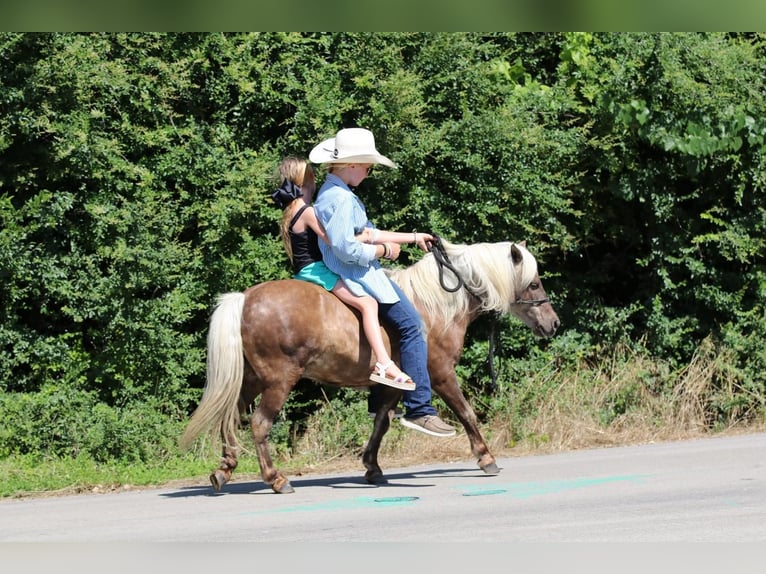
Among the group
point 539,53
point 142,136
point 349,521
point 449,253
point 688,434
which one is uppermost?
point 539,53

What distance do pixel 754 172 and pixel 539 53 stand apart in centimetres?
330

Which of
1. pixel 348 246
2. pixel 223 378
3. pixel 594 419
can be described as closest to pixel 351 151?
pixel 348 246

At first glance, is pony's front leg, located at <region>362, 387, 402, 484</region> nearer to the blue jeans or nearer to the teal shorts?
the blue jeans

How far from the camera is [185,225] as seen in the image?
38.1ft

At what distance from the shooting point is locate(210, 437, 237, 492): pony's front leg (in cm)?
764

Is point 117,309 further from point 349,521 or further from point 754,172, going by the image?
point 754,172

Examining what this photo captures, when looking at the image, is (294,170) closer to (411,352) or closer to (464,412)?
(411,352)

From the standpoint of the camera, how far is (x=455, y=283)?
8344 millimetres

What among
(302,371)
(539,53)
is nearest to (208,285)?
(302,371)

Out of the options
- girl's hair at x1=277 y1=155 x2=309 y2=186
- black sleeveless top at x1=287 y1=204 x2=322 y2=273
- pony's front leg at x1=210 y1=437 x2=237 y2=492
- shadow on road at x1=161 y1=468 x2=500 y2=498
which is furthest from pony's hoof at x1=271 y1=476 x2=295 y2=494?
girl's hair at x1=277 y1=155 x2=309 y2=186

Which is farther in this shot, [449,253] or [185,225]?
[185,225]

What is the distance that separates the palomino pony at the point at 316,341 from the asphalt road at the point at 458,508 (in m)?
0.50

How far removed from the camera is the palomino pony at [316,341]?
759 cm

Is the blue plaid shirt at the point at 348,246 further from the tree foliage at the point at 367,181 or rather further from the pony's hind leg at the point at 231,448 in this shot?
the tree foliage at the point at 367,181
